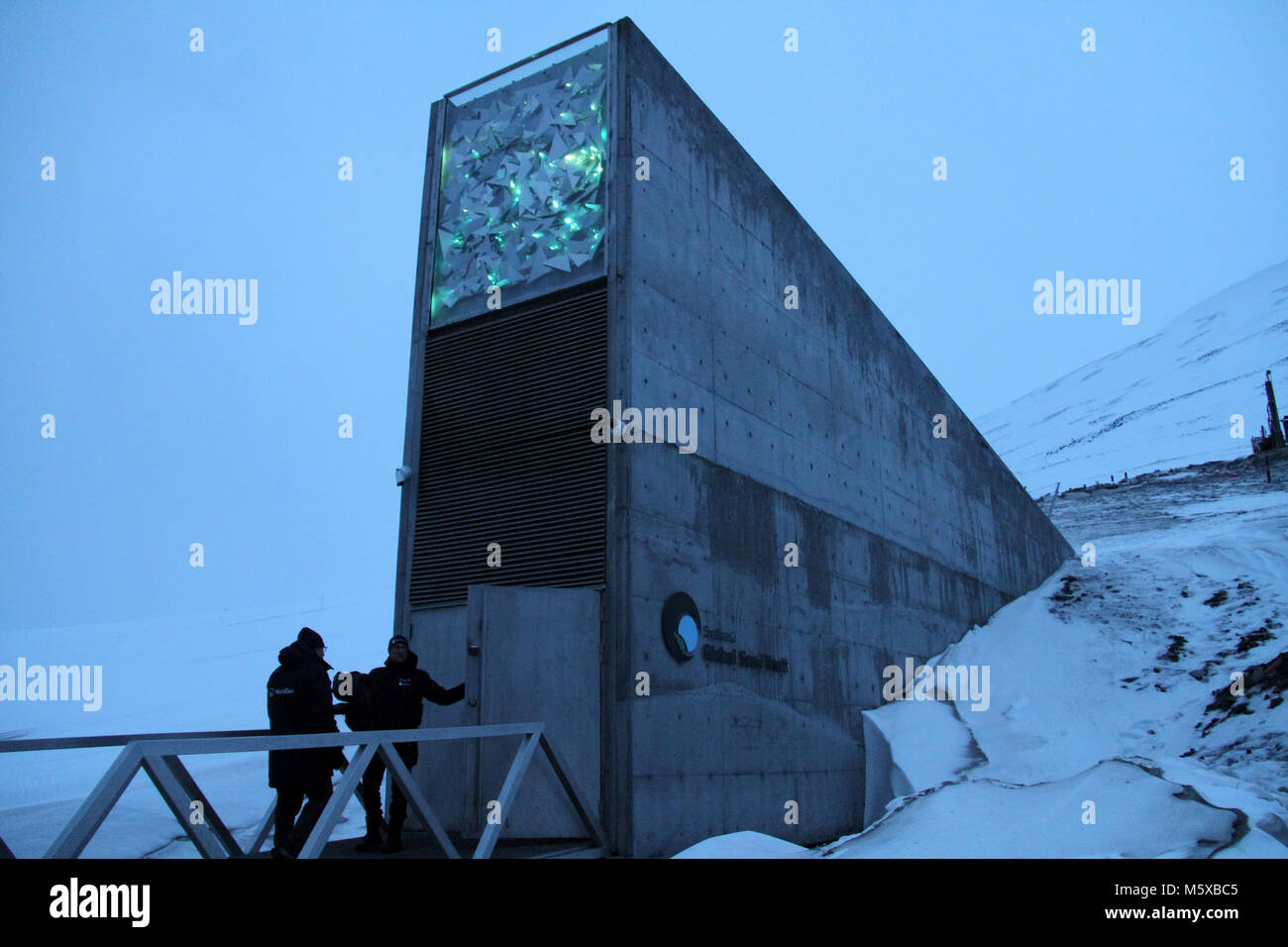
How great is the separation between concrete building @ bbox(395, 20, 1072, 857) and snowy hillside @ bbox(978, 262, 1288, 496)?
47.9 metres

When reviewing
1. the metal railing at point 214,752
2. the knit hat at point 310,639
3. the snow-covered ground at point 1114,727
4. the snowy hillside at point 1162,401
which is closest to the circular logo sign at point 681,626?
the metal railing at point 214,752

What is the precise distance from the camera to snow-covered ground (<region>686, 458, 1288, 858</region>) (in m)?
5.59

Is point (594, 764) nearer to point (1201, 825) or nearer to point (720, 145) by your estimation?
point (1201, 825)

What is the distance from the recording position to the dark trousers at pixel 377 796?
628 centimetres

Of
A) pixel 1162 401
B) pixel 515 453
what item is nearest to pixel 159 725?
pixel 515 453

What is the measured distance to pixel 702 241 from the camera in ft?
30.6

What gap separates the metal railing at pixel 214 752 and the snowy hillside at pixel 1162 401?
53.4m

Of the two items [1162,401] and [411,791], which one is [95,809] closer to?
[411,791]

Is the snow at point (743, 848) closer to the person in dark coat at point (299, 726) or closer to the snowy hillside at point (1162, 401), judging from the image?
the person in dark coat at point (299, 726)

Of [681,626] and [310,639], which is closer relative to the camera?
[310,639]

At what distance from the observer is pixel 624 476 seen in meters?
7.50

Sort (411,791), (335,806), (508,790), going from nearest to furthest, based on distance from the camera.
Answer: (335,806) < (411,791) < (508,790)

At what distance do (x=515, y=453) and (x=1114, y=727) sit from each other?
8226 mm
